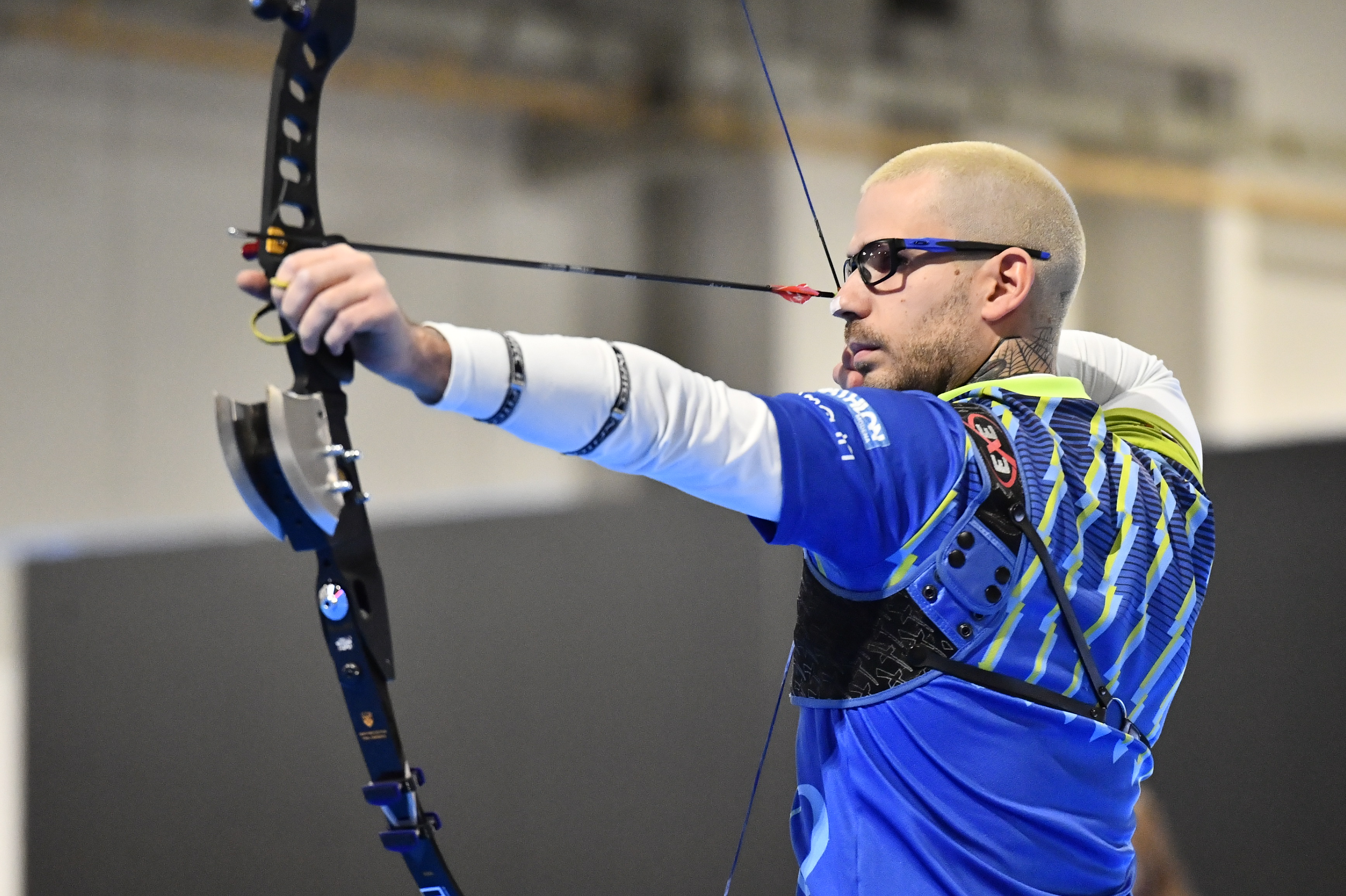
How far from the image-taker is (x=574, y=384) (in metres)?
0.88

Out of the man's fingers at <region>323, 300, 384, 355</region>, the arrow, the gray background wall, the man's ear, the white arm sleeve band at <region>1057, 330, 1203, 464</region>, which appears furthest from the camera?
the gray background wall

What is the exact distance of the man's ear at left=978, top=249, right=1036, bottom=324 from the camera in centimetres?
121

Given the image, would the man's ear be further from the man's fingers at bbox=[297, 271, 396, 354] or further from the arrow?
the man's fingers at bbox=[297, 271, 396, 354]

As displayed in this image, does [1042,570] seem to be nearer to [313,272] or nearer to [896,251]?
[896,251]

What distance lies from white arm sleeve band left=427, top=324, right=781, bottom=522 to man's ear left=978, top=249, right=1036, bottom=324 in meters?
0.39

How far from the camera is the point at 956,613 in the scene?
1.06 meters

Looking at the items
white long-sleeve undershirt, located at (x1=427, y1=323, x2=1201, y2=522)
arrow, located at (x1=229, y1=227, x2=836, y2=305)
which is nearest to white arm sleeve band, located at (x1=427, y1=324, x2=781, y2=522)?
white long-sleeve undershirt, located at (x1=427, y1=323, x2=1201, y2=522)

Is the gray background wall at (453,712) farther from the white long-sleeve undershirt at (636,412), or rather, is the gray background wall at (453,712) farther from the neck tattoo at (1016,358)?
the white long-sleeve undershirt at (636,412)

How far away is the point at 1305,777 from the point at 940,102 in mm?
2208

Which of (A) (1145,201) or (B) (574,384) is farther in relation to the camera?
(A) (1145,201)

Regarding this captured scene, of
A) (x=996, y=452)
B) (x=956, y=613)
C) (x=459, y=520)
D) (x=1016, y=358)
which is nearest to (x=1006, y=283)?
(x=1016, y=358)

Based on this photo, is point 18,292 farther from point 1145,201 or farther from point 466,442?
point 1145,201

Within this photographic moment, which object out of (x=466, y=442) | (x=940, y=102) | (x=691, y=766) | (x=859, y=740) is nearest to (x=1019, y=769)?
(x=859, y=740)

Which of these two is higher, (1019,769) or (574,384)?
(574,384)
